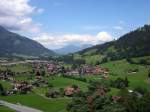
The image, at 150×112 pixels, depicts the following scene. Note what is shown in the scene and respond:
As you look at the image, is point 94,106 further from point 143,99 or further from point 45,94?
point 45,94

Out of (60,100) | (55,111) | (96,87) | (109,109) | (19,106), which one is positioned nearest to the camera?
(109,109)

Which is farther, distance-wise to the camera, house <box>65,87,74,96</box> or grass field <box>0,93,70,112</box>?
house <box>65,87,74,96</box>

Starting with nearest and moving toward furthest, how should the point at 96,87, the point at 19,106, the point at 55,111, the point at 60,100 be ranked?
the point at 55,111 → the point at 19,106 → the point at 60,100 → the point at 96,87

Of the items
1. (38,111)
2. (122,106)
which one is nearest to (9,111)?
(38,111)

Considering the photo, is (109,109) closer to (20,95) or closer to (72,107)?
(72,107)

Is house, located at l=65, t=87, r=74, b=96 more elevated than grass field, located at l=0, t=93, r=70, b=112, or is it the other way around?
house, located at l=65, t=87, r=74, b=96

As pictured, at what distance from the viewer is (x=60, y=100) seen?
168 m

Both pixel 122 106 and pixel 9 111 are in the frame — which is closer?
pixel 122 106

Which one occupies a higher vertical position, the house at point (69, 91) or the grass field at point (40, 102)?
the house at point (69, 91)

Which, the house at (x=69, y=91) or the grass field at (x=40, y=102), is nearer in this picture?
the grass field at (x=40, y=102)

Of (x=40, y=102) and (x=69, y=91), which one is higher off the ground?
(x=69, y=91)

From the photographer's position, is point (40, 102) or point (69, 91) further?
point (69, 91)

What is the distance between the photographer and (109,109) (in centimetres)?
11744

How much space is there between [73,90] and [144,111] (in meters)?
61.5
